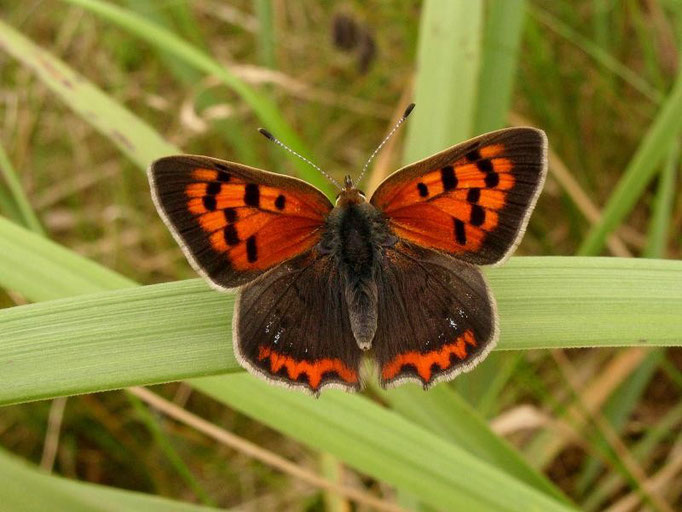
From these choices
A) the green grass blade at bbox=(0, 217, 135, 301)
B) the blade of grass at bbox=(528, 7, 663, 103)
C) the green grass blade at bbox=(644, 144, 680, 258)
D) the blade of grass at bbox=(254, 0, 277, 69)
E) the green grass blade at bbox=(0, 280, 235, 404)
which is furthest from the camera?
the blade of grass at bbox=(254, 0, 277, 69)

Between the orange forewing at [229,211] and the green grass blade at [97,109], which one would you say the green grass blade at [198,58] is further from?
the orange forewing at [229,211]

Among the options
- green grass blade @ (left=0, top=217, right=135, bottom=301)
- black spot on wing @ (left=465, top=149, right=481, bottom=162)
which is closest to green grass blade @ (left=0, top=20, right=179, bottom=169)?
green grass blade @ (left=0, top=217, right=135, bottom=301)

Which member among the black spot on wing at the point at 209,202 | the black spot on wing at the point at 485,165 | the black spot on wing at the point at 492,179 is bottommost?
the black spot on wing at the point at 209,202

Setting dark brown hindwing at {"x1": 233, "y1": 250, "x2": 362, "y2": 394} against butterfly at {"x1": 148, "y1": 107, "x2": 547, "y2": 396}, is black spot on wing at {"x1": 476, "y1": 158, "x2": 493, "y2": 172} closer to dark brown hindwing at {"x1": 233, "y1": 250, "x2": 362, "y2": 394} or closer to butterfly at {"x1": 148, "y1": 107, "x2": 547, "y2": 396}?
butterfly at {"x1": 148, "y1": 107, "x2": 547, "y2": 396}

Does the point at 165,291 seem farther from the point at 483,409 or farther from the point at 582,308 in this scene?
the point at 483,409

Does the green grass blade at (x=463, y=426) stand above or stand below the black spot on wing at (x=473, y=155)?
below

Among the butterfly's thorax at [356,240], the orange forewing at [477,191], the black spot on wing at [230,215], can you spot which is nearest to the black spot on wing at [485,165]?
the orange forewing at [477,191]
